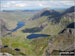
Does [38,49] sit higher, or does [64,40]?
[64,40]

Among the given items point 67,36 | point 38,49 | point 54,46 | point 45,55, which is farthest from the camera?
point 38,49

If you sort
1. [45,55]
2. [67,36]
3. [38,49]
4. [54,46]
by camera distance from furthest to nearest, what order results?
1. [38,49]
2. [67,36]
3. [54,46]
4. [45,55]

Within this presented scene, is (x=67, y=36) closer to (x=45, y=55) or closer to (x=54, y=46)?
(x=54, y=46)

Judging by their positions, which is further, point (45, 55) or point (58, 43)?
point (58, 43)

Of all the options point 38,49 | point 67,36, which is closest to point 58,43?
point 67,36

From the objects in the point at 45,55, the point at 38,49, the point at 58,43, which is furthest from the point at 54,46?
the point at 38,49

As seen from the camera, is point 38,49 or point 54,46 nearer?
point 54,46

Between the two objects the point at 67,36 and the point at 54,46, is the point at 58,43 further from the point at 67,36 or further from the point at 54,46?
the point at 67,36

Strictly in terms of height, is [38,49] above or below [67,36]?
below
